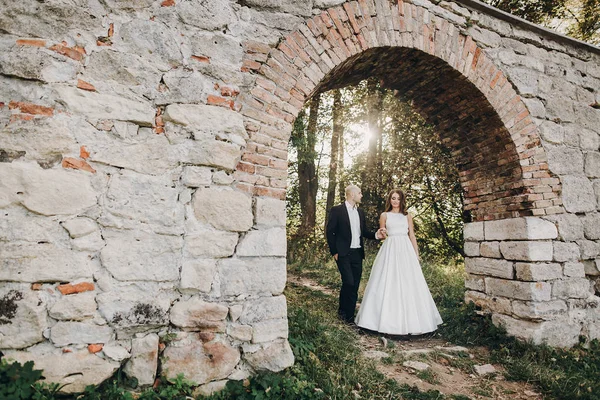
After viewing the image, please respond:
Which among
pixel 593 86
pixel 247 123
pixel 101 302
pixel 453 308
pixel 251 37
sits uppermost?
pixel 593 86

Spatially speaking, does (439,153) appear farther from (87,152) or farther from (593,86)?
(87,152)

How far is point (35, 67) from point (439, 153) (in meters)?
7.49

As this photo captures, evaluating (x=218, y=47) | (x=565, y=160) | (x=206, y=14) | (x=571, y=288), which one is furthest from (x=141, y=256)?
(x=565, y=160)

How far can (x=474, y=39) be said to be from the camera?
4031 millimetres

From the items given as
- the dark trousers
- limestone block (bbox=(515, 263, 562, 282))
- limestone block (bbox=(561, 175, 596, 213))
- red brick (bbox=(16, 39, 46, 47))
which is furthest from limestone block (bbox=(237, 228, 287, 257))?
limestone block (bbox=(561, 175, 596, 213))

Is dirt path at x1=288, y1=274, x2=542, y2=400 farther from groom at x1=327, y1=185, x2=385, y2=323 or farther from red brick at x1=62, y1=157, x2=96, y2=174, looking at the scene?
red brick at x1=62, y1=157, x2=96, y2=174

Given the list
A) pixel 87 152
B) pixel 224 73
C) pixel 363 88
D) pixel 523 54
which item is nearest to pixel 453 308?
pixel 523 54

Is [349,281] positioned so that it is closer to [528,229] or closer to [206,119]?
[528,229]

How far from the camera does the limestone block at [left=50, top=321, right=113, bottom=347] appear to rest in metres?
2.23

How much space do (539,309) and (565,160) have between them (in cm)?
185

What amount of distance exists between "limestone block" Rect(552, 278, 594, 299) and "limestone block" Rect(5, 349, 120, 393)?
15.0 ft

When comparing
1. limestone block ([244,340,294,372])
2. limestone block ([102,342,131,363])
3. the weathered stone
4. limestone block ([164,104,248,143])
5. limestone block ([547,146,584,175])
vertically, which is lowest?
limestone block ([244,340,294,372])

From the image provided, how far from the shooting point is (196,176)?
2668 mm

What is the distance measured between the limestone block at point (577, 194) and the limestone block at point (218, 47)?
13.3 ft
